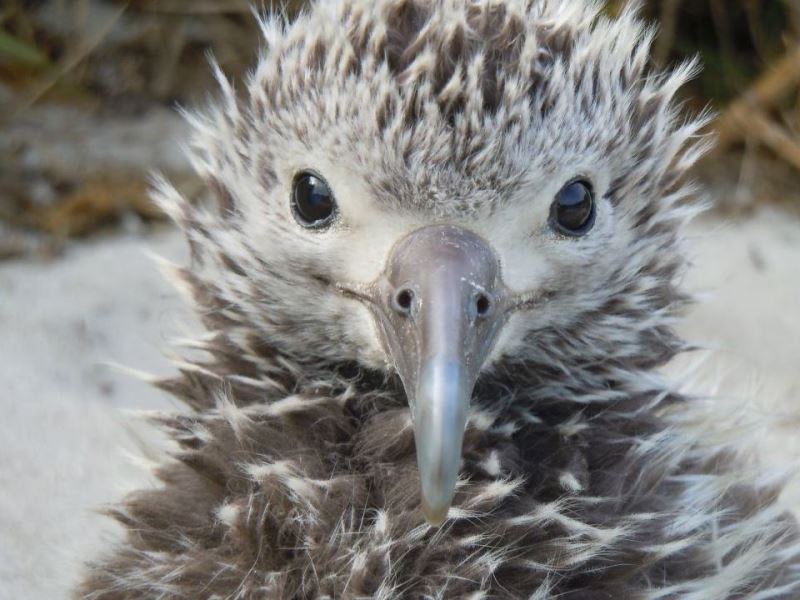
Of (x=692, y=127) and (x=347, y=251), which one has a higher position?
(x=692, y=127)

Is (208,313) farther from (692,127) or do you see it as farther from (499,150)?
(692,127)

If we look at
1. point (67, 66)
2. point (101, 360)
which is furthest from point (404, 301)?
point (67, 66)

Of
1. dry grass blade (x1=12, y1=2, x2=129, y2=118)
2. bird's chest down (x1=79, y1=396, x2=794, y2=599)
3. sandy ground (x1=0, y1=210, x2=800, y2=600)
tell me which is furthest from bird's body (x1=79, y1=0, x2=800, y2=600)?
dry grass blade (x1=12, y1=2, x2=129, y2=118)

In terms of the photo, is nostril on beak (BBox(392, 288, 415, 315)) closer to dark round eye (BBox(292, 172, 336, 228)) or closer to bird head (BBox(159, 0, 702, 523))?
bird head (BBox(159, 0, 702, 523))

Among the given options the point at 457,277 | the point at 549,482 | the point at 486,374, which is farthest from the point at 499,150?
the point at 549,482

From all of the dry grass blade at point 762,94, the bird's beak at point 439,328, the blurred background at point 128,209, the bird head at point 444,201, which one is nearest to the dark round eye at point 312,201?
the bird head at point 444,201

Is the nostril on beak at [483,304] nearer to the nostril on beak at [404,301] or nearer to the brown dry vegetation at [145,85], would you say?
the nostril on beak at [404,301]
